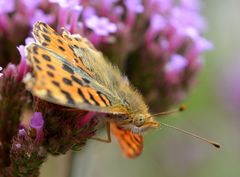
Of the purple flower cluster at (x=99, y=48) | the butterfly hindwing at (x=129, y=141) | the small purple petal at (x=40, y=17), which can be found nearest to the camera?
the purple flower cluster at (x=99, y=48)

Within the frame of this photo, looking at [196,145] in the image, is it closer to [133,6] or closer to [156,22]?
[156,22]

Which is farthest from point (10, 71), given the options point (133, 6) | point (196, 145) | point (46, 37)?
point (196, 145)

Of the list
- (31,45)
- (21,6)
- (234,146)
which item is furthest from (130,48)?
(234,146)

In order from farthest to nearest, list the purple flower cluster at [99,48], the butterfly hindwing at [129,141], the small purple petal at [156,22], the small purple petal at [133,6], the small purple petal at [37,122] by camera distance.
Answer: the small purple petal at [156,22]
the small purple petal at [133,6]
the butterfly hindwing at [129,141]
the purple flower cluster at [99,48]
the small purple petal at [37,122]

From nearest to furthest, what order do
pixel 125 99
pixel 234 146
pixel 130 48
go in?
pixel 125 99, pixel 130 48, pixel 234 146

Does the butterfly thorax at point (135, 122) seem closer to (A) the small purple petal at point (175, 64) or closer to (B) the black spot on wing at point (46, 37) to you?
(B) the black spot on wing at point (46, 37)

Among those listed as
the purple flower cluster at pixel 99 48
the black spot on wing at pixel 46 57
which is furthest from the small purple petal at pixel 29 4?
the black spot on wing at pixel 46 57

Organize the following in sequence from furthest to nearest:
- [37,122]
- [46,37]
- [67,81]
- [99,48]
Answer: [99,48]
[37,122]
[46,37]
[67,81]

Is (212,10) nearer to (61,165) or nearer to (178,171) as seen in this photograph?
(178,171)
